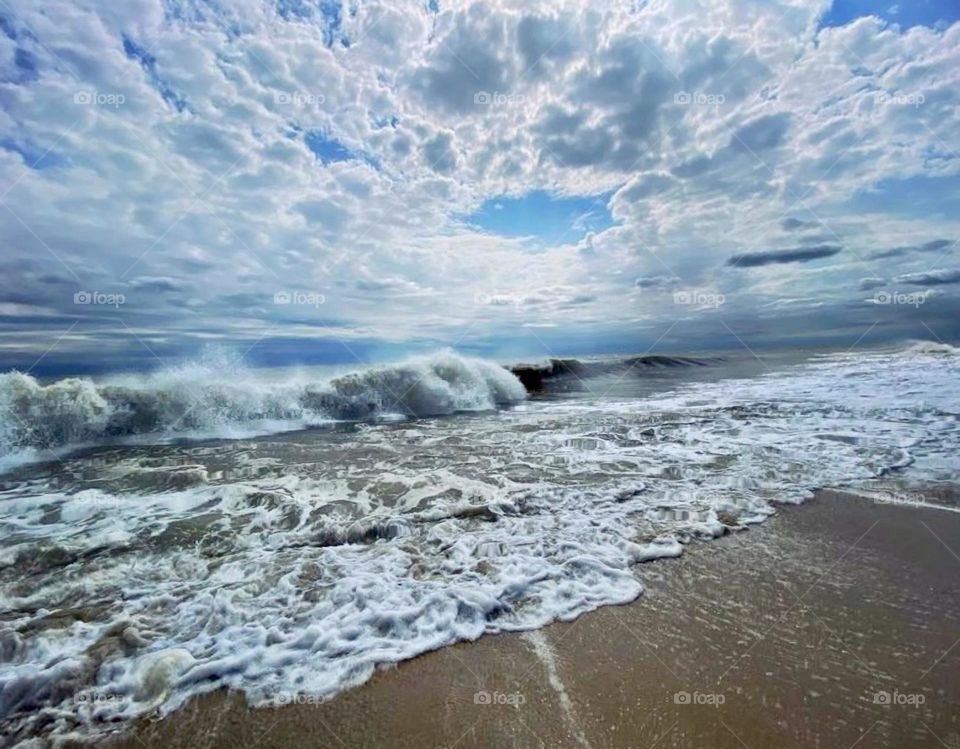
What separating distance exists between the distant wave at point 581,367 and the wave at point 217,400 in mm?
6800

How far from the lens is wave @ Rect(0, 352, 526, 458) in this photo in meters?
11.1

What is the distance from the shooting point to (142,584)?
4.07 meters

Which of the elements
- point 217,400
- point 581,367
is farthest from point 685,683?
point 581,367

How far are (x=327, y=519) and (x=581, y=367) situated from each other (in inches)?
1226

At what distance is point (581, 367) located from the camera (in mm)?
34906

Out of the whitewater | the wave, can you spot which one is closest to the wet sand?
the whitewater

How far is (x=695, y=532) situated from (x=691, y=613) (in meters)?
1.53

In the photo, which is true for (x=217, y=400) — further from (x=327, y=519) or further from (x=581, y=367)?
(x=581, y=367)

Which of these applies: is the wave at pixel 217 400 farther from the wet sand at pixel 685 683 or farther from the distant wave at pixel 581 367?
the wet sand at pixel 685 683

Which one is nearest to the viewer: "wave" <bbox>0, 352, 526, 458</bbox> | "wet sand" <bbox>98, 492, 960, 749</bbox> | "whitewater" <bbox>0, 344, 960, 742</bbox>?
"wet sand" <bbox>98, 492, 960, 749</bbox>

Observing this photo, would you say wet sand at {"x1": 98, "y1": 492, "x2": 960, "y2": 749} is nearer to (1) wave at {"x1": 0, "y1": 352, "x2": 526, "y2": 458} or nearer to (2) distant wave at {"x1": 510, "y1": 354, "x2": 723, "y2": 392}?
(1) wave at {"x1": 0, "y1": 352, "x2": 526, "y2": 458}

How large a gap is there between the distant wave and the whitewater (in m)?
12.8

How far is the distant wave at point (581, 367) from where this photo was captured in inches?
1020

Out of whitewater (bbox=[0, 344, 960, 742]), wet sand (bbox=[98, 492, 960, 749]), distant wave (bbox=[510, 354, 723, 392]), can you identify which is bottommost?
wet sand (bbox=[98, 492, 960, 749])
